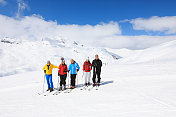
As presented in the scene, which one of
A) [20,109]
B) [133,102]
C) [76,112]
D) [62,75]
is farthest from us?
[62,75]

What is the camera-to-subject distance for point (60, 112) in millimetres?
5629

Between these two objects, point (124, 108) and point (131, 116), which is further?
point (124, 108)

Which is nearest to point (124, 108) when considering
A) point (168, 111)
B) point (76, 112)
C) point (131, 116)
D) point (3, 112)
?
point (131, 116)

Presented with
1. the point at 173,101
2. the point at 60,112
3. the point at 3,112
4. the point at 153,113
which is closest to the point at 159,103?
the point at 173,101

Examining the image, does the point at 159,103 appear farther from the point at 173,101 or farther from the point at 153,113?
the point at 153,113

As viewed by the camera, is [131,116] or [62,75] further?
[62,75]

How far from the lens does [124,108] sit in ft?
19.0

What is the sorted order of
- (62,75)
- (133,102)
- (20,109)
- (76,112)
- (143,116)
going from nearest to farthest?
(143,116)
(76,112)
(20,109)
(133,102)
(62,75)

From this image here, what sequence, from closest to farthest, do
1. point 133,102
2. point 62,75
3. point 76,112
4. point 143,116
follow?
1. point 143,116
2. point 76,112
3. point 133,102
4. point 62,75

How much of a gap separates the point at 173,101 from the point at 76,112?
4560 millimetres

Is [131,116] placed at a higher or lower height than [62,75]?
lower

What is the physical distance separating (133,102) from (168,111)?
1543 millimetres

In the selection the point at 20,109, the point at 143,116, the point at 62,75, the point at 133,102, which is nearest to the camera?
the point at 143,116

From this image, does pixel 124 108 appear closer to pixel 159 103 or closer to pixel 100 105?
pixel 100 105
